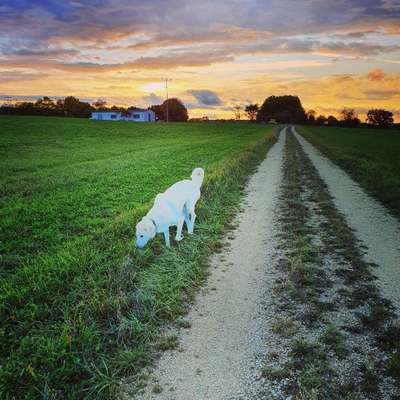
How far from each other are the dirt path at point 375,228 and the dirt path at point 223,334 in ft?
6.91

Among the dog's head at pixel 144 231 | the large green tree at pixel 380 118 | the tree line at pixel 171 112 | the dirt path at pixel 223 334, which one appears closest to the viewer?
the dirt path at pixel 223 334

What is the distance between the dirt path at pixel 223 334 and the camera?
3.64m

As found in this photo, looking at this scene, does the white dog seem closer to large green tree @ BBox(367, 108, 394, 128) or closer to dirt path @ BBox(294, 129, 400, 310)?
dirt path @ BBox(294, 129, 400, 310)

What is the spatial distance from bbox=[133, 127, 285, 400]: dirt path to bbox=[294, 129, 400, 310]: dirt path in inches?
83.0

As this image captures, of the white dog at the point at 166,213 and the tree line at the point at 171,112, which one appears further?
the tree line at the point at 171,112

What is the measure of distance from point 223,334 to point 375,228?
20.7ft

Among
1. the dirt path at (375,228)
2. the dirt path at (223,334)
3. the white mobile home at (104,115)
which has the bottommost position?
the dirt path at (223,334)

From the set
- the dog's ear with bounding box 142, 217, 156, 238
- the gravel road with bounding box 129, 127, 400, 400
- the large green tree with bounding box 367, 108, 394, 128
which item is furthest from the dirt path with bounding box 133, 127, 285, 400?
the large green tree with bounding box 367, 108, 394, 128

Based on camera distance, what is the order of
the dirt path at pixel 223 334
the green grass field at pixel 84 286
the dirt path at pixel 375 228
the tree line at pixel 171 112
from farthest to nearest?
1. the tree line at pixel 171 112
2. the dirt path at pixel 375 228
3. the green grass field at pixel 84 286
4. the dirt path at pixel 223 334

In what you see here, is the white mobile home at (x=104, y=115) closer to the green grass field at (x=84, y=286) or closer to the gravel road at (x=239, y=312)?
the green grass field at (x=84, y=286)

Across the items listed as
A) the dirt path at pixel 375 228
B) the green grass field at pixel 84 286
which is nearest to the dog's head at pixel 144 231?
the green grass field at pixel 84 286

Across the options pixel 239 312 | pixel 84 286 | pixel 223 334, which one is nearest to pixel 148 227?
pixel 84 286

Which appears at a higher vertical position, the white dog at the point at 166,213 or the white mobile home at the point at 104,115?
the white mobile home at the point at 104,115

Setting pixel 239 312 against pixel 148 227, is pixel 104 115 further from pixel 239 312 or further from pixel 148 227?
pixel 239 312
